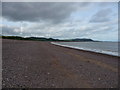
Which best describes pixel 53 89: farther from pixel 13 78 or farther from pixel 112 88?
pixel 112 88

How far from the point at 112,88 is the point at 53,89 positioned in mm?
2370

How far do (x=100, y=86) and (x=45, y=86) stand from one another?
7.40 feet

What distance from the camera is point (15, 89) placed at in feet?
11.3

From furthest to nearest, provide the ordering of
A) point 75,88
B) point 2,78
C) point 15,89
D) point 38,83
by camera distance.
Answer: point 2,78 → point 38,83 → point 75,88 → point 15,89

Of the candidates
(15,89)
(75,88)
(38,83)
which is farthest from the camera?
(38,83)

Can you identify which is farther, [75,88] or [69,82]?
[69,82]

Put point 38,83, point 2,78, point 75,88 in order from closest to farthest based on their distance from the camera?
point 75,88
point 38,83
point 2,78

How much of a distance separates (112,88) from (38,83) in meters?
3.01

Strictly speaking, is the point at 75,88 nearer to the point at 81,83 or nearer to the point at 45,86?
the point at 81,83

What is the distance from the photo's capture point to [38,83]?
154 inches

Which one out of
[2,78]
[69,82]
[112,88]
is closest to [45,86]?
[69,82]

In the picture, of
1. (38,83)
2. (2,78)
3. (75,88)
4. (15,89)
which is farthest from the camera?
(2,78)

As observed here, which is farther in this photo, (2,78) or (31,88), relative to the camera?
(2,78)

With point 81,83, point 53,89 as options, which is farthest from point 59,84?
point 81,83
